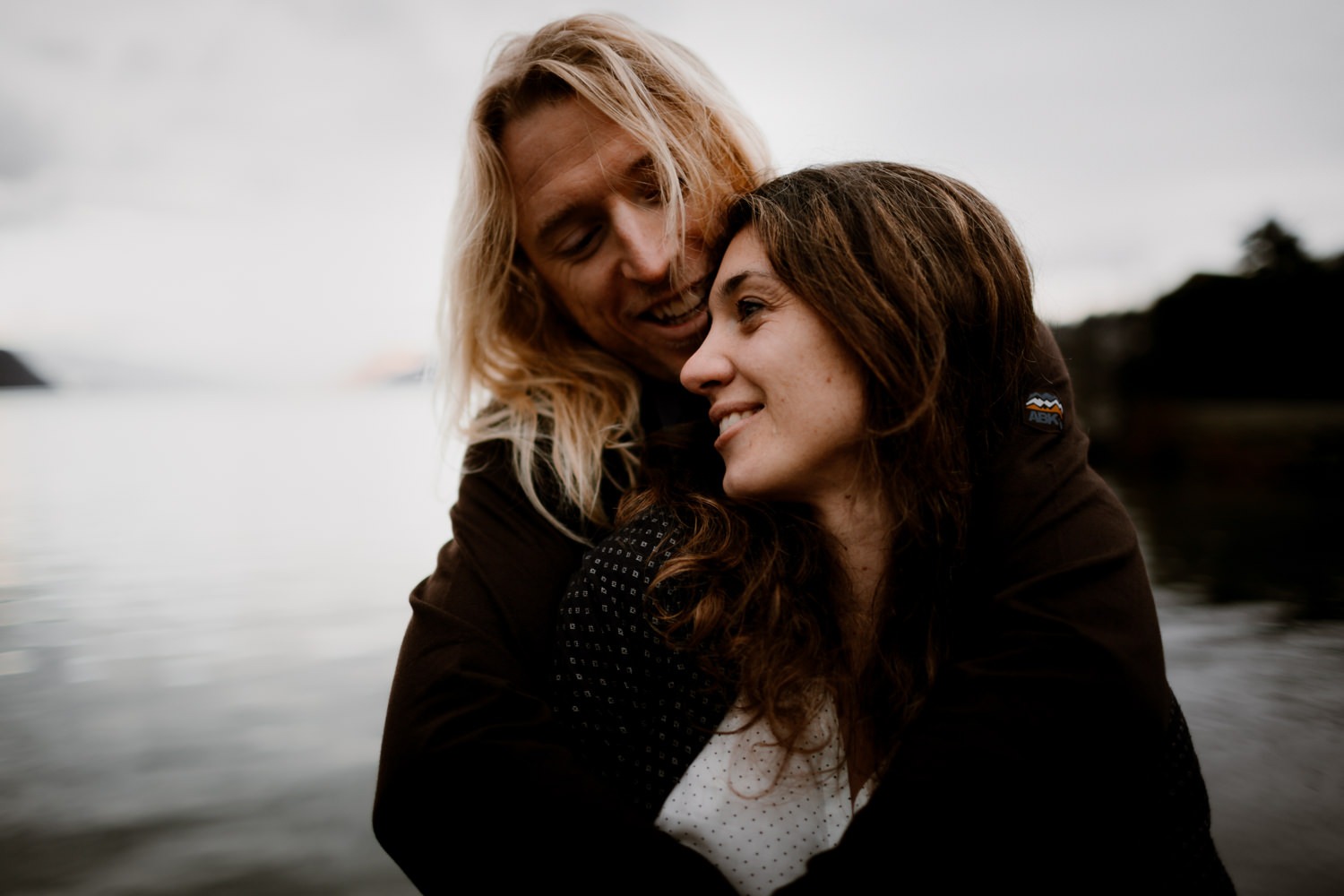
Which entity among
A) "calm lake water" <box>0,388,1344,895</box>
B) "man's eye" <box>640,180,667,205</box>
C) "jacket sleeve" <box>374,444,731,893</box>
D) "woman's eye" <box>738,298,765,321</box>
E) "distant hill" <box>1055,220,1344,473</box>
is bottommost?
"distant hill" <box>1055,220,1344,473</box>

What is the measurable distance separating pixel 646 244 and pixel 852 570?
0.94 m

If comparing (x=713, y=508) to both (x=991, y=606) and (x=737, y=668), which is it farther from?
(x=991, y=606)

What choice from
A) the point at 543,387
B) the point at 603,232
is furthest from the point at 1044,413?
the point at 543,387

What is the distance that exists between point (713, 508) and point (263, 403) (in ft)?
332

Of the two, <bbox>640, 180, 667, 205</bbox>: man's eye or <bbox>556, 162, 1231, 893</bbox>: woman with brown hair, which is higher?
<bbox>640, 180, 667, 205</bbox>: man's eye

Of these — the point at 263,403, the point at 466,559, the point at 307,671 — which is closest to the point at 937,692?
the point at 466,559

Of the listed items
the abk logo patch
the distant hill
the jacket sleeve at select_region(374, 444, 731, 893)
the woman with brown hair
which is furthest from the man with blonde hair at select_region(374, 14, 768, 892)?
the distant hill

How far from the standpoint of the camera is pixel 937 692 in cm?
136

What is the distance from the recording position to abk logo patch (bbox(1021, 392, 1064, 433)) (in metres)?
1.65

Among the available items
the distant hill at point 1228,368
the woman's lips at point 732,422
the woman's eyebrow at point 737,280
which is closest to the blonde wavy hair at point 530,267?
the woman's eyebrow at point 737,280

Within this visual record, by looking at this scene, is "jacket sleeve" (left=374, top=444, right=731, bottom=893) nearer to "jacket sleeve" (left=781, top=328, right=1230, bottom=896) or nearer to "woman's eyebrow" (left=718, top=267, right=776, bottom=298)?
"jacket sleeve" (left=781, top=328, right=1230, bottom=896)

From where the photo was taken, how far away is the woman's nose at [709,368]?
162cm

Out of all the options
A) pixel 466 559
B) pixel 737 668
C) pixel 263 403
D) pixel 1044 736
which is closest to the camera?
pixel 1044 736

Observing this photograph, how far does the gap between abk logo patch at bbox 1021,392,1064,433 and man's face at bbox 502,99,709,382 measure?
2.68 ft
